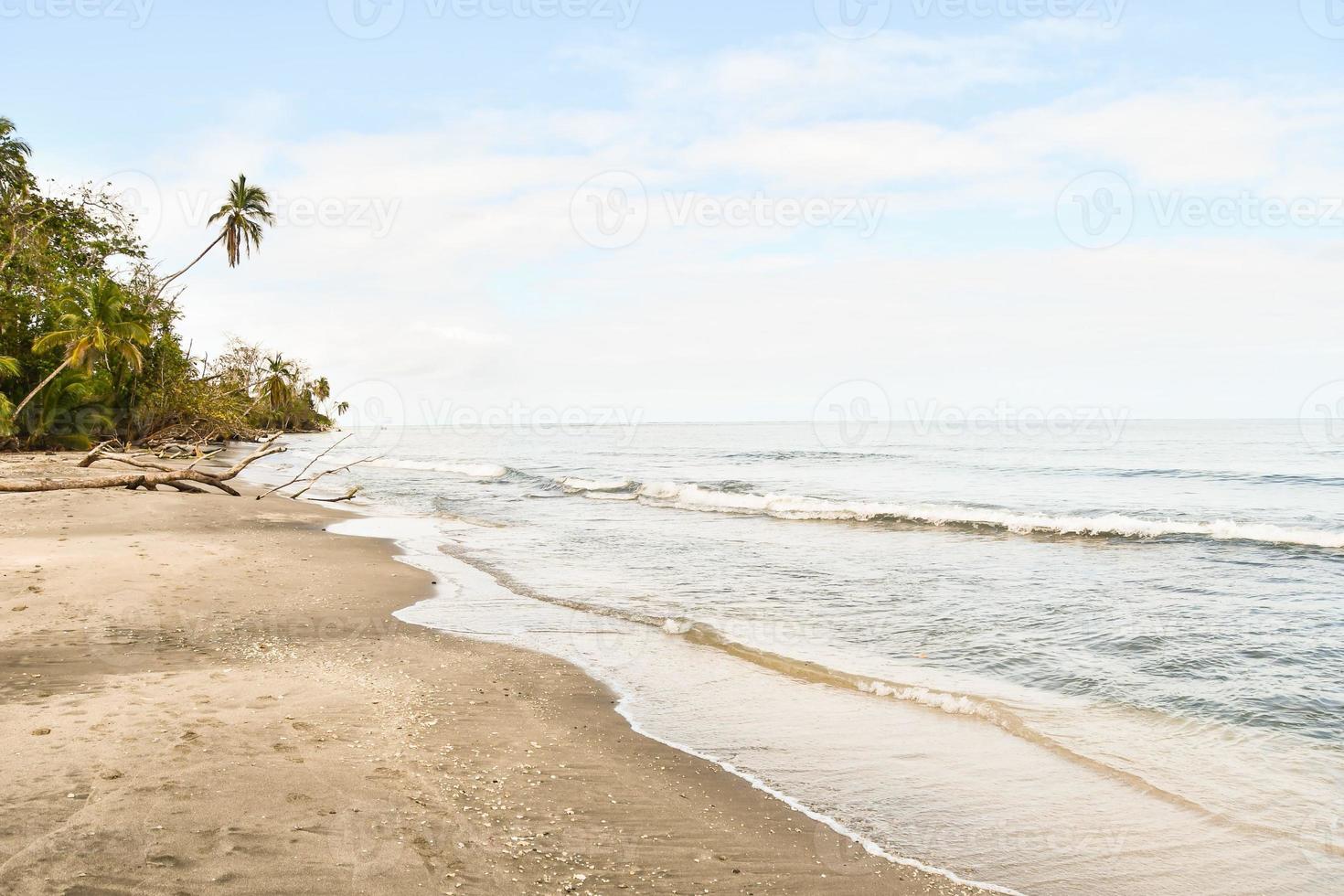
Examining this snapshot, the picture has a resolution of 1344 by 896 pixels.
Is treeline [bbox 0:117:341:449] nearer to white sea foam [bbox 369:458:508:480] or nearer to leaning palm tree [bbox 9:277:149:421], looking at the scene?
leaning palm tree [bbox 9:277:149:421]

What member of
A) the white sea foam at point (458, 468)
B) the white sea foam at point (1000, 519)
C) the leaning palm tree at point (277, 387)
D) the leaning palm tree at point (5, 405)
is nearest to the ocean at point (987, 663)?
the white sea foam at point (1000, 519)

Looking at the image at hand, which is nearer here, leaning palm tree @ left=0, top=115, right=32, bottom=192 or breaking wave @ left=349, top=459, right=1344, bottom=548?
breaking wave @ left=349, top=459, right=1344, bottom=548

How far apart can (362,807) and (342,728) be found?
4.22 feet

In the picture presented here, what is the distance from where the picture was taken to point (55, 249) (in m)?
36.6

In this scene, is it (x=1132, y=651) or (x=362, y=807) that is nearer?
(x=362, y=807)

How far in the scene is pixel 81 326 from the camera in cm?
3503

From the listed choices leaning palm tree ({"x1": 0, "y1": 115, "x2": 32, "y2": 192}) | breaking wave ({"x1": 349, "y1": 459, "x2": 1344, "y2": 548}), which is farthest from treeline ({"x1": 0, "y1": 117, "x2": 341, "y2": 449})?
breaking wave ({"x1": 349, "y1": 459, "x2": 1344, "y2": 548})

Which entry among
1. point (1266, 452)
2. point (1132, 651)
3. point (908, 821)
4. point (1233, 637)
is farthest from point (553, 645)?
point (1266, 452)

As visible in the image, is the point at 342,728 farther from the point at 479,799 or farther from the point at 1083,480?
the point at 1083,480

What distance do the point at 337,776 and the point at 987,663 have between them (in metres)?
5.90

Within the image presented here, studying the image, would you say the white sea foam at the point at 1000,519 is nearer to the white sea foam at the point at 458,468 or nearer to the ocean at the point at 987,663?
the ocean at the point at 987,663

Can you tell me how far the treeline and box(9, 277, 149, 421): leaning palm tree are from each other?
5cm

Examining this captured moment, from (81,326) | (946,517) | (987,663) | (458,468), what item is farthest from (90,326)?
(987,663)

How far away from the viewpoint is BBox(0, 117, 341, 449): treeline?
109 feet
